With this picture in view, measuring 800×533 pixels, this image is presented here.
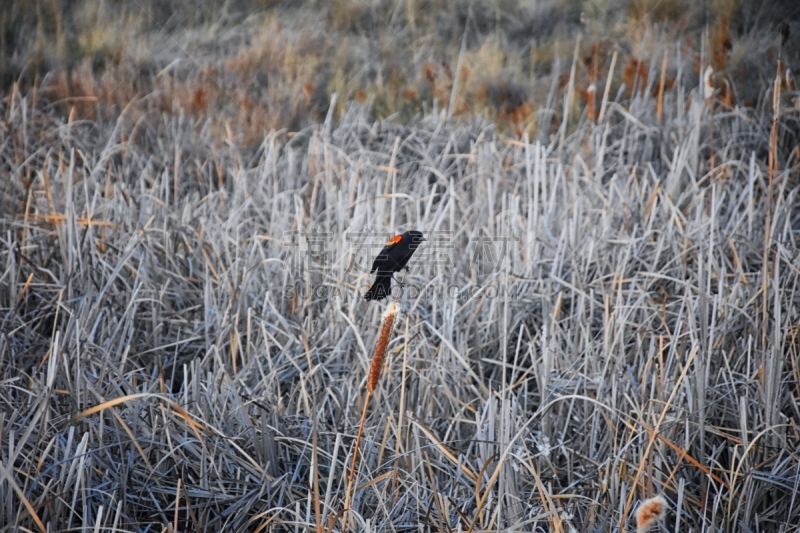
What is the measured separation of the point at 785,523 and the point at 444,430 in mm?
894

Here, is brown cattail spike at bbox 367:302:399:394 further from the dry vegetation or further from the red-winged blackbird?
the red-winged blackbird

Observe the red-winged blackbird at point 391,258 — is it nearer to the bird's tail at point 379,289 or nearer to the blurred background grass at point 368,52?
the bird's tail at point 379,289

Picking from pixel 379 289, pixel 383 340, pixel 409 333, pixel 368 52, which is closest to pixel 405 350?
pixel 379 289

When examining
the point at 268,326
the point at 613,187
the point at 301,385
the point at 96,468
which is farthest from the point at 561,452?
the point at 613,187

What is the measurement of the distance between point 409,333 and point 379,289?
68 cm

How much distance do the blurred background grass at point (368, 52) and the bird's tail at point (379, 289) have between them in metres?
2.86

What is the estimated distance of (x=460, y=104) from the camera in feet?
14.7

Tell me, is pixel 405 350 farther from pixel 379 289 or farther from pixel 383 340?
pixel 383 340

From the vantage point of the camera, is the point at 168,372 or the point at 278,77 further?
the point at 278,77

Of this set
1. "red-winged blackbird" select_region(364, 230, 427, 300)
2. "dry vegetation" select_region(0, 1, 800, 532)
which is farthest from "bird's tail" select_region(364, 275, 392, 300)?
"dry vegetation" select_region(0, 1, 800, 532)

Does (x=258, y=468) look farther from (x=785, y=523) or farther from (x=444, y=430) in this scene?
(x=785, y=523)

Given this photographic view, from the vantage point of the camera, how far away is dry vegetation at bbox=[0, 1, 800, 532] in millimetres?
1593

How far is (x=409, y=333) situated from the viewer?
211 cm

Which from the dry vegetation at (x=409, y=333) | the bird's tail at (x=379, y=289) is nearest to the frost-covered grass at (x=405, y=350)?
the dry vegetation at (x=409, y=333)
